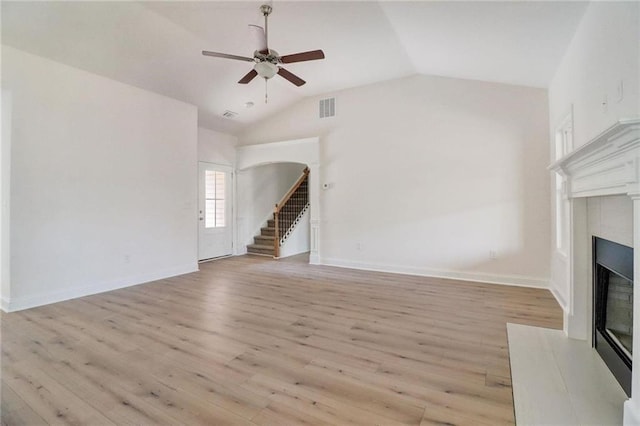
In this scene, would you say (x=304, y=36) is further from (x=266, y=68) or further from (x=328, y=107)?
(x=328, y=107)

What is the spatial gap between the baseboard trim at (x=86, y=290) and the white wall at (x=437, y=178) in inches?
117

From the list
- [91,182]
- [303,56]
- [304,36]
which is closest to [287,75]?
[303,56]

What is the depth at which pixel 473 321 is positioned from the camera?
3.37m

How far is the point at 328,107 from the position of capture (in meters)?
6.43

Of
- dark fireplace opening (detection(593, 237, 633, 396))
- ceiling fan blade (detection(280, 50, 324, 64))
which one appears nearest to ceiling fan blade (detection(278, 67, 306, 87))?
ceiling fan blade (detection(280, 50, 324, 64))

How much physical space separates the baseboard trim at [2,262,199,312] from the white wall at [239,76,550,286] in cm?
297

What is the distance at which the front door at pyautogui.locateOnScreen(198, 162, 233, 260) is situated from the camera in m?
6.98

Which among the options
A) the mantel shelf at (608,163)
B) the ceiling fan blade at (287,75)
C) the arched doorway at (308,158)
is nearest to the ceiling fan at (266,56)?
the ceiling fan blade at (287,75)

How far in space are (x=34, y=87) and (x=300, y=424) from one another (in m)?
5.00

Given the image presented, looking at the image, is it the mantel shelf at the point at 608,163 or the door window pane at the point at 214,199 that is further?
the door window pane at the point at 214,199

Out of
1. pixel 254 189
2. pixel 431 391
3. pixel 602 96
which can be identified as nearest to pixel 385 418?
pixel 431 391

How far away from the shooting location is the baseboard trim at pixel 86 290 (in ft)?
12.5

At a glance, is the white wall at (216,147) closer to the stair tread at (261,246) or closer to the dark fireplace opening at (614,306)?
the stair tread at (261,246)

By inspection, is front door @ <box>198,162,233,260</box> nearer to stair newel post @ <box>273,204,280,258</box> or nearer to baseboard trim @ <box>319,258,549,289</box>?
stair newel post @ <box>273,204,280,258</box>
